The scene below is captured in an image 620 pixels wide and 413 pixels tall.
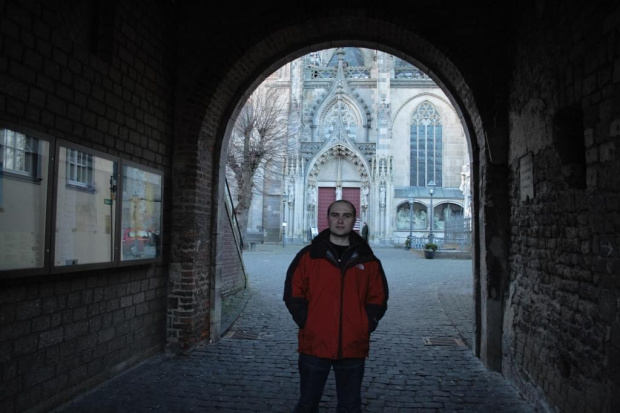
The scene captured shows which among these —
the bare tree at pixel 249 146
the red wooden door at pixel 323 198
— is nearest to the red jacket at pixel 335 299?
the bare tree at pixel 249 146

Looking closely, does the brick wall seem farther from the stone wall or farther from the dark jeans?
the stone wall

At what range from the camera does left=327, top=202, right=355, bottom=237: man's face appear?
346 cm

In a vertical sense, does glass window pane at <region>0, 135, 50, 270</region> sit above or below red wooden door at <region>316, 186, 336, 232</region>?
below

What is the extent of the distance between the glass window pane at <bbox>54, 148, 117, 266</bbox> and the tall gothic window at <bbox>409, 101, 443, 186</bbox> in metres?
32.9

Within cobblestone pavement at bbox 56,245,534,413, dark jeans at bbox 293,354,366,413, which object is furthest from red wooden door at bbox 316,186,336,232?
dark jeans at bbox 293,354,366,413

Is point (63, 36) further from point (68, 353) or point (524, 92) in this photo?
point (524, 92)

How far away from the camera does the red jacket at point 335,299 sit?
329 cm

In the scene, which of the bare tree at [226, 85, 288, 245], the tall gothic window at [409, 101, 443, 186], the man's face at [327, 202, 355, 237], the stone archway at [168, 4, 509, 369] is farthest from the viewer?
the tall gothic window at [409, 101, 443, 186]

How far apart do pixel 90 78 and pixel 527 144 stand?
4474mm

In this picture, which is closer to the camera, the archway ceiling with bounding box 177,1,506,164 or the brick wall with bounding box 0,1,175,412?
the brick wall with bounding box 0,1,175,412

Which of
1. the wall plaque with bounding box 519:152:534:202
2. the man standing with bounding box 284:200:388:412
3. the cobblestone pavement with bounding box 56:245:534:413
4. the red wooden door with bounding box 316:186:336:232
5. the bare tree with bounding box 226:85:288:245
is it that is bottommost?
the cobblestone pavement with bounding box 56:245:534:413

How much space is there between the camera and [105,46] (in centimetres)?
525

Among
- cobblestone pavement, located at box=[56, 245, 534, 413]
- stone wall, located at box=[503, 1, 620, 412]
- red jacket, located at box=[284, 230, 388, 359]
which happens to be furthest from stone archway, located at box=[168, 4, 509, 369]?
red jacket, located at box=[284, 230, 388, 359]

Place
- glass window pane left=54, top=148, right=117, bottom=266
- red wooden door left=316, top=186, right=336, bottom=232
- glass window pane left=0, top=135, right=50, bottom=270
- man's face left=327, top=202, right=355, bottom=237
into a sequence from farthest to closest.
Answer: red wooden door left=316, top=186, right=336, bottom=232 < glass window pane left=54, top=148, right=117, bottom=266 < glass window pane left=0, top=135, right=50, bottom=270 < man's face left=327, top=202, right=355, bottom=237
